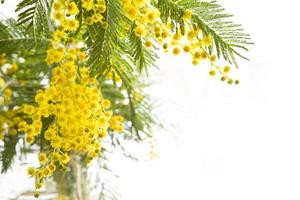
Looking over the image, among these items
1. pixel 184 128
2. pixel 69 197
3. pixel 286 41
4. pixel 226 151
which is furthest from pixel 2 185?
pixel 286 41

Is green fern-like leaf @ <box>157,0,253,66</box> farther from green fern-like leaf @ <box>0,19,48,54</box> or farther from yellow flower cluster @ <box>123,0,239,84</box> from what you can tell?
green fern-like leaf @ <box>0,19,48,54</box>

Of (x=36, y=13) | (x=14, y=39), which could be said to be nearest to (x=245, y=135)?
(x=14, y=39)

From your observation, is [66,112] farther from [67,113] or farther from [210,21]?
[210,21]

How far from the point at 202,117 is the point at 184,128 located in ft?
0.31

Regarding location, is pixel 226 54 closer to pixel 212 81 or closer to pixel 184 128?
pixel 184 128

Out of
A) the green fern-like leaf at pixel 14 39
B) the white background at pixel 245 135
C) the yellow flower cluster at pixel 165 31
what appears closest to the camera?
the yellow flower cluster at pixel 165 31

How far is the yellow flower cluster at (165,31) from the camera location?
20.3 inches

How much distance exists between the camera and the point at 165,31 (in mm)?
544

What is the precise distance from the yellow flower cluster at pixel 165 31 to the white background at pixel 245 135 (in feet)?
2.74

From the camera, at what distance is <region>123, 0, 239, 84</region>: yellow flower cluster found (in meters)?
0.51

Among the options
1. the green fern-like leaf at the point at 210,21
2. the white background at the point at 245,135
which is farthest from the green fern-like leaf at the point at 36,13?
the white background at the point at 245,135

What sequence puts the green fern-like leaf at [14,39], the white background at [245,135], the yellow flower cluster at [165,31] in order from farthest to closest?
the white background at [245,135] < the green fern-like leaf at [14,39] < the yellow flower cluster at [165,31]

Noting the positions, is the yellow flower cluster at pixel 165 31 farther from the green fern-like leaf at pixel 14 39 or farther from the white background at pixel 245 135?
the white background at pixel 245 135

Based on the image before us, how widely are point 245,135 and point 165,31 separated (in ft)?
3.40
